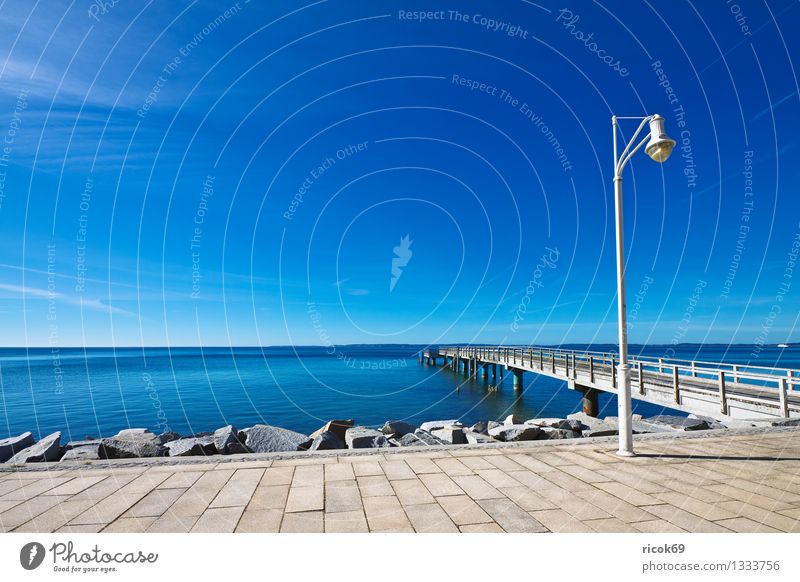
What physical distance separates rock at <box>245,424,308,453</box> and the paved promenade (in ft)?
4.68

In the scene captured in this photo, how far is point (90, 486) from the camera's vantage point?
4914 millimetres

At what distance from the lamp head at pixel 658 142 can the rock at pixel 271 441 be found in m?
7.00

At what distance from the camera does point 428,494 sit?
183 inches

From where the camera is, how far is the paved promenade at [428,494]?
3.88 meters

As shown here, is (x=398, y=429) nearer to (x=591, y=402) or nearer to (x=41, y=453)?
(x=41, y=453)

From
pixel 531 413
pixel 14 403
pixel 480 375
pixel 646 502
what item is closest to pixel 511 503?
pixel 646 502

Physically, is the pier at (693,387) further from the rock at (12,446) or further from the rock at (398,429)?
the rock at (12,446)

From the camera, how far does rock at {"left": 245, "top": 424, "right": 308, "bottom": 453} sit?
24.3 feet

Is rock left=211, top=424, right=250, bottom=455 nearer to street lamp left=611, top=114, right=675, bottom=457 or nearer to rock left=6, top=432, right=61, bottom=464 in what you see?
rock left=6, top=432, right=61, bottom=464

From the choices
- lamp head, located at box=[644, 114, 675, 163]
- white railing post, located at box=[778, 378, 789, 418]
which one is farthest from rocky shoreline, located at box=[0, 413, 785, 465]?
lamp head, located at box=[644, 114, 675, 163]

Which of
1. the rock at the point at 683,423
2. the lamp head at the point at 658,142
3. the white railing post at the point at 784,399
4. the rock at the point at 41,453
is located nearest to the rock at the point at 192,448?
the rock at the point at 41,453
